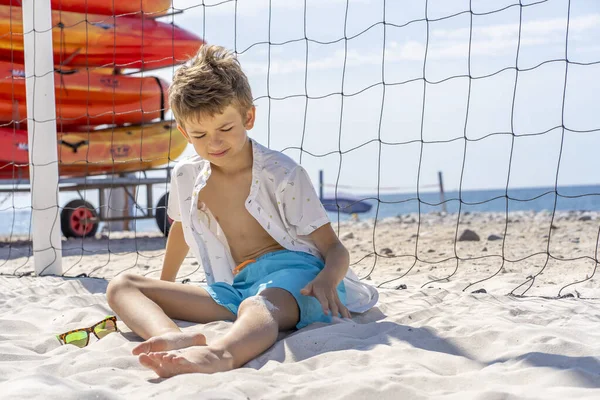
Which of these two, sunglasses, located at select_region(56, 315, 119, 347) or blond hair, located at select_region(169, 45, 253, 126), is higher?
blond hair, located at select_region(169, 45, 253, 126)

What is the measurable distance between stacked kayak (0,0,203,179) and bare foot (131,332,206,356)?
390 cm

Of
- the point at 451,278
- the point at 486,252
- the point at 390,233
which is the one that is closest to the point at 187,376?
the point at 451,278

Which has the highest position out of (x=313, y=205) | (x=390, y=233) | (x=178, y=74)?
(x=178, y=74)

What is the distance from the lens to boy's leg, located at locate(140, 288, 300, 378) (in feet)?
4.26

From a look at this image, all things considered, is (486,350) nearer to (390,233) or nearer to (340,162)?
(340,162)

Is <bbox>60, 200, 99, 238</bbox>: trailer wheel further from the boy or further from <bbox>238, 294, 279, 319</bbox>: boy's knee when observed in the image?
<bbox>238, 294, 279, 319</bbox>: boy's knee

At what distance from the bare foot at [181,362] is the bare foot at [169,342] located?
6cm

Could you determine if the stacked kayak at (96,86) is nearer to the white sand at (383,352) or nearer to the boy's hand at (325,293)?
the white sand at (383,352)

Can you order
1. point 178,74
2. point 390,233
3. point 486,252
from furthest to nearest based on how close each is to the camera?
point 390,233 < point 486,252 < point 178,74

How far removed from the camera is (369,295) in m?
1.97

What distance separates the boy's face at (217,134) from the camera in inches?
67.3

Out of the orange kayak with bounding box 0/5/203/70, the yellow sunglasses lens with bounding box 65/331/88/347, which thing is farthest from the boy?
the orange kayak with bounding box 0/5/203/70

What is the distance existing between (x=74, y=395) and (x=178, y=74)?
0.94m

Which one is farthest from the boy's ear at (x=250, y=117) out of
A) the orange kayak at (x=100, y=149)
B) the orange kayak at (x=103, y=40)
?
the orange kayak at (x=103, y=40)
